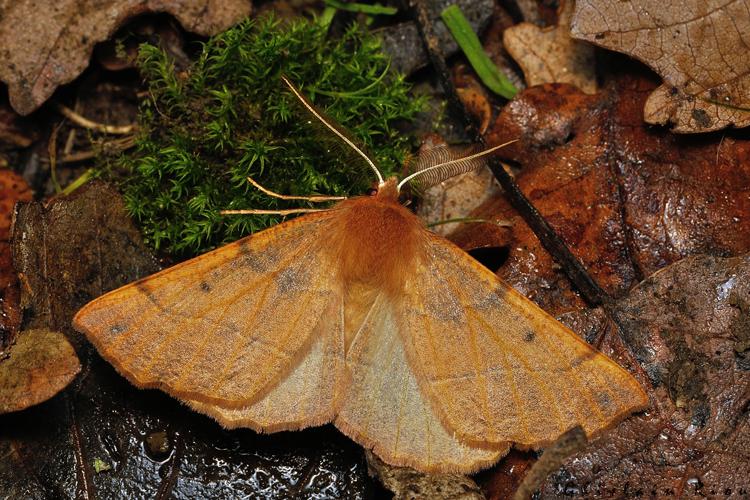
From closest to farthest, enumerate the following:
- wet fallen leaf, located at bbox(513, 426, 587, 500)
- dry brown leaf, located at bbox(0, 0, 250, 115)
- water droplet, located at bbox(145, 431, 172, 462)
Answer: wet fallen leaf, located at bbox(513, 426, 587, 500), water droplet, located at bbox(145, 431, 172, 462), dry brown leaf, located at bbox(0, 0, 250, 115)

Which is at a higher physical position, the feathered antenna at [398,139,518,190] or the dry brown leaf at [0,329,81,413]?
the feathered antenna at [398,139,518,190]

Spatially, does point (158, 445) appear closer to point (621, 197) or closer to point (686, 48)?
point (621, 197)

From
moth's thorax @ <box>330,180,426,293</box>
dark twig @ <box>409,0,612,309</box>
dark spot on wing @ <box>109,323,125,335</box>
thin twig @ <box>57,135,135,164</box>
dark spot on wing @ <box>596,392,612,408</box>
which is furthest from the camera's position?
thin twig @ <box>57,135,135,164</box>

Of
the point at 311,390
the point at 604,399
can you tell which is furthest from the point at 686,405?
the point at 311,390

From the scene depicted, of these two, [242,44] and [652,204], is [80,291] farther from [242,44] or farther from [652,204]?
[652,204]

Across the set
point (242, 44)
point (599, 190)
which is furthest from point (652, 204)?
point (242, 44)

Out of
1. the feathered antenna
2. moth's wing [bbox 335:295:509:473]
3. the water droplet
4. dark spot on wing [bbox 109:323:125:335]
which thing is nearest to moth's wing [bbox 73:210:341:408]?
dark spot on wing [bbox 109:323:125:335]

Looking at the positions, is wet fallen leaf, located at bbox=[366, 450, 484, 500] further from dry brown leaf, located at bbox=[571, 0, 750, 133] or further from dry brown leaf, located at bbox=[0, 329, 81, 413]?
dry brown leaf, located at bbox=[571, 0, 750, 133]
